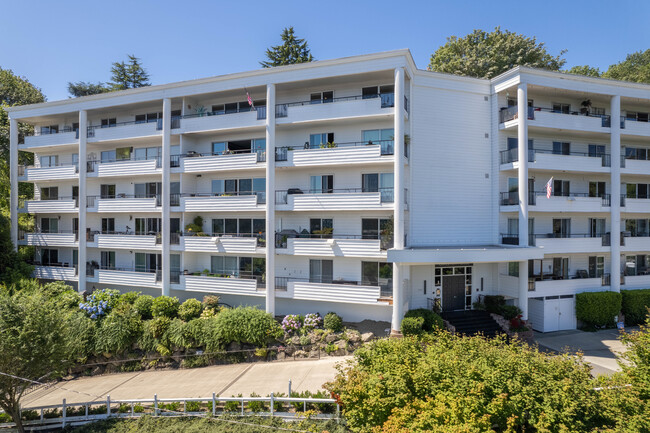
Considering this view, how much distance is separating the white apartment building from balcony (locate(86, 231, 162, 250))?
0.55ft

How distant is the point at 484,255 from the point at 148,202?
23.3 metres

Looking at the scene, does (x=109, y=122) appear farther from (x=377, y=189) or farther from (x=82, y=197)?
(x=377, y=189)

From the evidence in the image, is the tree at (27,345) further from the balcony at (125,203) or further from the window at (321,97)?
the window at (321,97)

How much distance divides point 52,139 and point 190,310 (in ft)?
66.3

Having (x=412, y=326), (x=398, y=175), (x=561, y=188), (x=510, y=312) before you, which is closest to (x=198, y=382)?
(x=412, y=326)

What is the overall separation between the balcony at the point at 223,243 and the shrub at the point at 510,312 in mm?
16026

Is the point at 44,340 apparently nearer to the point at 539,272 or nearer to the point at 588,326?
the point at 539,272

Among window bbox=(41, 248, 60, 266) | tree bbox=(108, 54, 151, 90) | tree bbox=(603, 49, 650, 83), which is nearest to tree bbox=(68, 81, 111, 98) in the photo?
tree bbox=(108, 54, 151, 90)

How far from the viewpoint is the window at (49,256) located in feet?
95.1

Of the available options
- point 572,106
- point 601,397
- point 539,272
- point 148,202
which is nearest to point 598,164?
point 572,106

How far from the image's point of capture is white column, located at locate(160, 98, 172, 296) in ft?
78.5

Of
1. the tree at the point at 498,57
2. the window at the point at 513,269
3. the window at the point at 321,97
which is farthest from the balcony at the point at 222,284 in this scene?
the tree at the point at 498,57

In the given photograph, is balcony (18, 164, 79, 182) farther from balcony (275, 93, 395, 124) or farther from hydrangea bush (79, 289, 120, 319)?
balcony (275, 93, 395, 124)

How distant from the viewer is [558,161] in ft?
74.1
